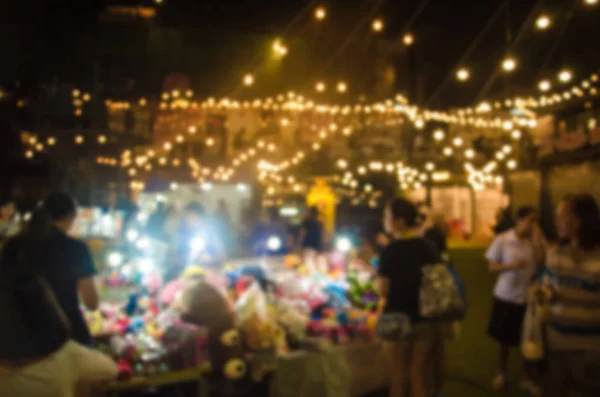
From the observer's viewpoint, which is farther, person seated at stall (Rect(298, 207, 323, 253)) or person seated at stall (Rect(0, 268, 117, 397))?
person seated at stall (Rect(298, 207, 323, 253))

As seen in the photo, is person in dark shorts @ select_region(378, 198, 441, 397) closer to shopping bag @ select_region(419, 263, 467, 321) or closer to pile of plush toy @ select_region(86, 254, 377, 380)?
shopping bag @ select_region(419, 263, 467, 321)

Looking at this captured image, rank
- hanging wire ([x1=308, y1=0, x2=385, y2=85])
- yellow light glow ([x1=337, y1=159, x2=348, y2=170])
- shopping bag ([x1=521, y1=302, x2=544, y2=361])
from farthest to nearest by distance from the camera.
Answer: yellow light glow ([x1=337, y1=159, x2=348, y2=170]) → hanging wire ([x1=308, y1=0, x2=385, y2=85]) → shopping bag ([x1=521, y1=302, x2=544, y2=361])

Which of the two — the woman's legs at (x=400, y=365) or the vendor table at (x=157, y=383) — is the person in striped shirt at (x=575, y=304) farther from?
the vendor table at (x=157, y=383)

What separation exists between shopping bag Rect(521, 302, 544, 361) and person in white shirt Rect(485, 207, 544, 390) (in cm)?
51

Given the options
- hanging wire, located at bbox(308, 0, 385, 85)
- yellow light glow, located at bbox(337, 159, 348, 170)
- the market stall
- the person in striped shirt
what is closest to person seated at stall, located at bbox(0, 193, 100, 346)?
the market stall

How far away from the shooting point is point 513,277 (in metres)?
5.37

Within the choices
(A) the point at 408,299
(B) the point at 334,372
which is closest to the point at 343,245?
(B) the point at 334,372

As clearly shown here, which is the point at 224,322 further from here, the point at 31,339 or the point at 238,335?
the point at 31,339

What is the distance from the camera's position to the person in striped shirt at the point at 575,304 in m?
3.25

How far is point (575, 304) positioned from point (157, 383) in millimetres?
2937

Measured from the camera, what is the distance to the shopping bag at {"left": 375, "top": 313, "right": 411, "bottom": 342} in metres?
3.87

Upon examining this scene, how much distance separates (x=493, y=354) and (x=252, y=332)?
3.68 meters

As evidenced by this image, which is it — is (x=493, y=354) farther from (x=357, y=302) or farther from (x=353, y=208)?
(x=353, y=208)

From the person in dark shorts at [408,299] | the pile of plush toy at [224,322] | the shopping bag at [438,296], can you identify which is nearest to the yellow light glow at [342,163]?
the pile of plush toy at [224,322]
